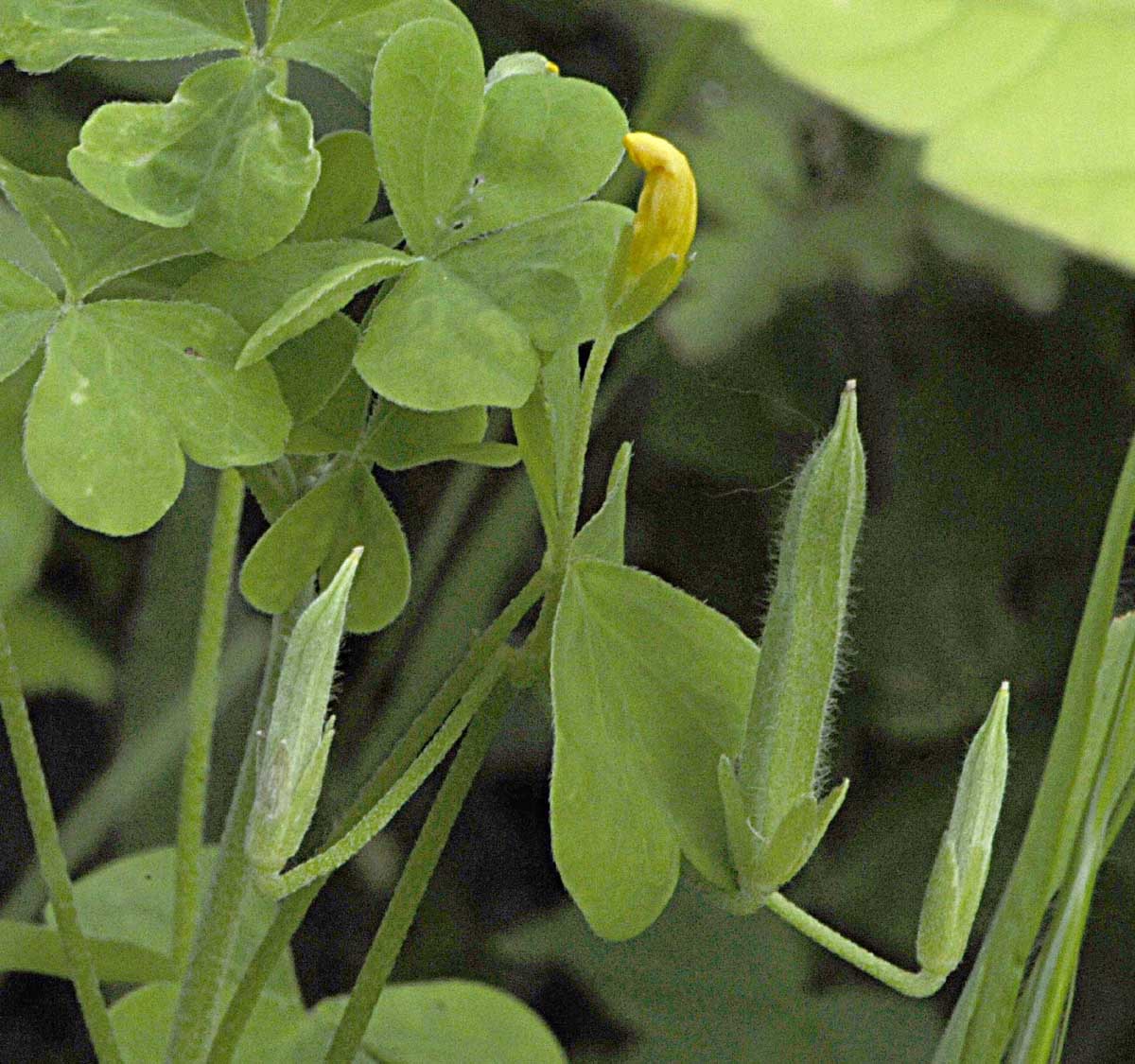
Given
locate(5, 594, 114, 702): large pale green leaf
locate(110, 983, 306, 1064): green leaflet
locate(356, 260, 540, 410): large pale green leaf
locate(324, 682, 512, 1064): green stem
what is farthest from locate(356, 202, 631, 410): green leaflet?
locate(5, 594, 114, 702): large pale green leaf

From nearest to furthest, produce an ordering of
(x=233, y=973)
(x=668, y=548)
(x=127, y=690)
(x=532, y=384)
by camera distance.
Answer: (x=532, y=384)
(x=233, y=973)
(x=668, y=548)
(x=127, y=690)

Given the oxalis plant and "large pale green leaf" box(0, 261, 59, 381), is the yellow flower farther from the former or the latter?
"large pale green leaf" box(0, 261, 59, 381)

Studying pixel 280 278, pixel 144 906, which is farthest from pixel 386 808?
pixel 144 906

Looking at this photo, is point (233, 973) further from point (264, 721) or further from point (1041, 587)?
point (1041, 587)

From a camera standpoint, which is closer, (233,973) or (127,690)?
(233,973)

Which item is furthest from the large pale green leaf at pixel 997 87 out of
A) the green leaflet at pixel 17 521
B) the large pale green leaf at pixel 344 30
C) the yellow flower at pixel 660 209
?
the green leaflet at pixel 17 521

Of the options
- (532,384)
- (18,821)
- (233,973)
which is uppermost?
(532,384)

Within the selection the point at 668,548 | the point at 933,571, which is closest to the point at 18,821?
the point at 668,548
